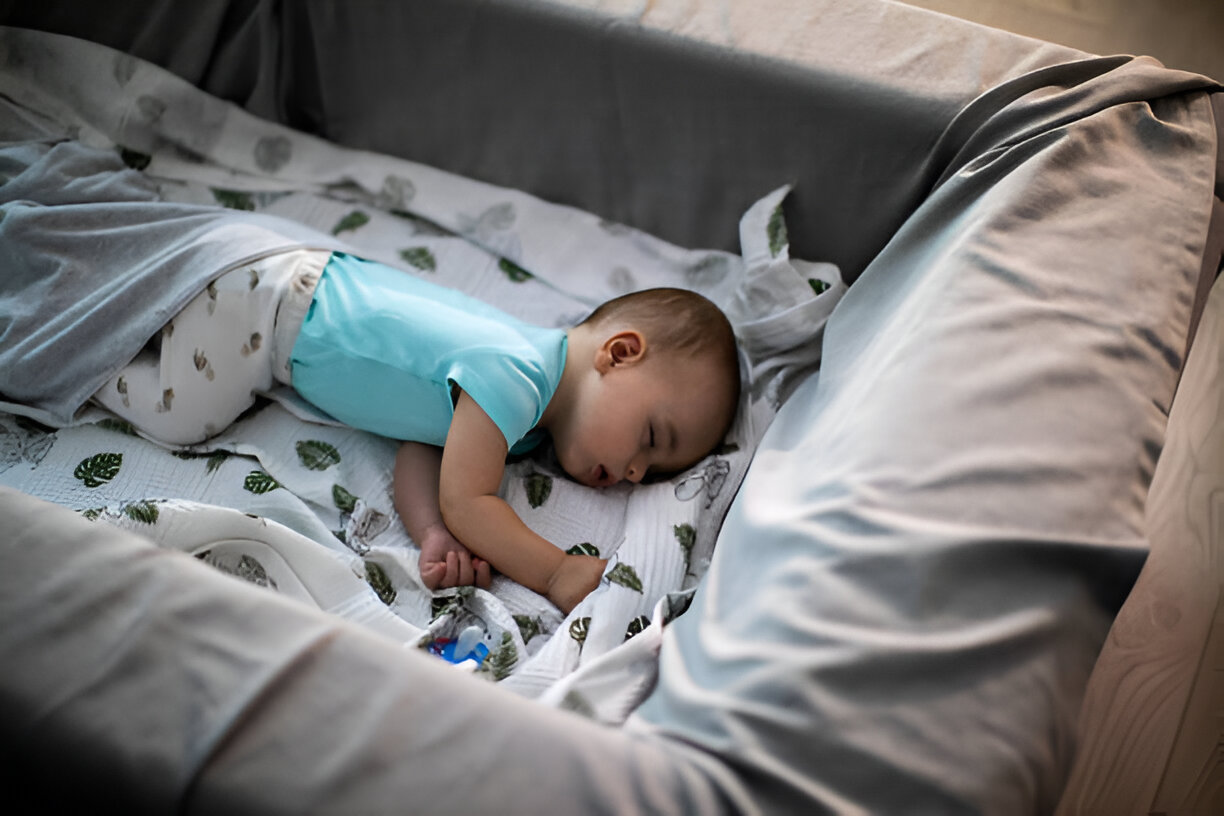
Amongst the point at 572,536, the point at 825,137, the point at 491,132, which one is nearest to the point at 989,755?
the point at 572,536

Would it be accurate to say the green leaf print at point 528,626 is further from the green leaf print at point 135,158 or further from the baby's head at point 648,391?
the green leaf print at point 135,158

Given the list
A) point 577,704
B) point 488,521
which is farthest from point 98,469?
point 577,704

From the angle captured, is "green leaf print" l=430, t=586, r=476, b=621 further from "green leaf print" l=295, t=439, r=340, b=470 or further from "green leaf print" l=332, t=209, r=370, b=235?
"green leaf print" l=332, t=209, r=370, b=235

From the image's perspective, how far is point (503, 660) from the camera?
93 centimetres

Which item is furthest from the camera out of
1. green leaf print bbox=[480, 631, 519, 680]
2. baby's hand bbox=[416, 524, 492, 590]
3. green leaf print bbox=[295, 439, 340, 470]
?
green leaf print bbox=[295, 439, 340, 470]

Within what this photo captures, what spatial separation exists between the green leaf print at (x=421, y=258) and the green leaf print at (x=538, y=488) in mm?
408

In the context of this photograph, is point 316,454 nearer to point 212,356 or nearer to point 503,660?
point 212,356

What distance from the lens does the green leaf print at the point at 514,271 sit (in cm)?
139

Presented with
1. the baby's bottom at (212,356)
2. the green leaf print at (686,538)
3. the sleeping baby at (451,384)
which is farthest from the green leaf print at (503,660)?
the baby's bottom at (212,356)

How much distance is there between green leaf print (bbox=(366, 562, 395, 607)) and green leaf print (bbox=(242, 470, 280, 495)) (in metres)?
0.16

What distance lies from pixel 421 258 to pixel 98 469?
0.55 metres

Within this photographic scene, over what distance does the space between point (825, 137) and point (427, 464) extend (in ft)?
2.27

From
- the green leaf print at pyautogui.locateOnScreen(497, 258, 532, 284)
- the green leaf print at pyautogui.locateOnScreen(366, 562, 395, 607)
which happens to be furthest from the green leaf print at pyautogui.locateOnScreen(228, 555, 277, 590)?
the green leaf print at pyautogui.locateOnScreen(497, 258, 532, 284)

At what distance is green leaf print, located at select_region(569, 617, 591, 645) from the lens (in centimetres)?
94
